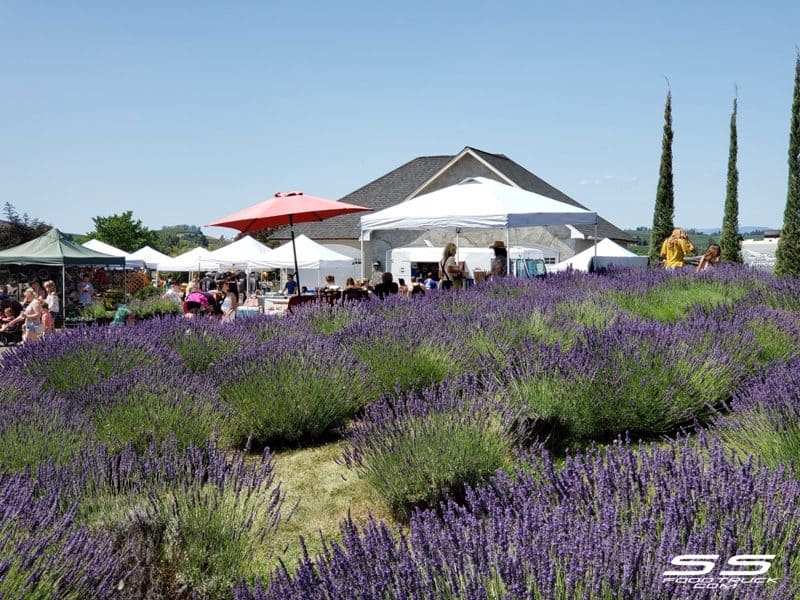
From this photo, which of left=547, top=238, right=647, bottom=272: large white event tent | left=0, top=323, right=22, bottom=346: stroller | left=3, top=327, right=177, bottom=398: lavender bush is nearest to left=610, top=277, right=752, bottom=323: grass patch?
left=3, top=327, right=177, bottom=398: lavender bush

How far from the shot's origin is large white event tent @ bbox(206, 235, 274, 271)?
864 inches

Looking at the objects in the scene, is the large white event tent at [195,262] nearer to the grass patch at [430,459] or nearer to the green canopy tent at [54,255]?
the green canopy tent at [54,255]

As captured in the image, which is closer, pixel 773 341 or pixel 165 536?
pixel 165 536

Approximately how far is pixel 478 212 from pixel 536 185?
22.9 m

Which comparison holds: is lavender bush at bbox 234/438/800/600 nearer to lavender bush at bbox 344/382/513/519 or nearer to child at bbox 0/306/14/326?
lavender bush at bbox 344/382/513/519

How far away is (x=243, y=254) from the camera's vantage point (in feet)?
73.0

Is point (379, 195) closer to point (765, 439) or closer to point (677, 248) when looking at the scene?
point (677, 248)

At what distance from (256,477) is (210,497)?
0.22m

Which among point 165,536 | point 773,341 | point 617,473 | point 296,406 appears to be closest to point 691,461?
point 617,473

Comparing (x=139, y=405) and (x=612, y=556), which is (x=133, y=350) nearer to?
(x=139, y=405)

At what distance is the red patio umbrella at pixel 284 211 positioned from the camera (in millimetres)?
11492

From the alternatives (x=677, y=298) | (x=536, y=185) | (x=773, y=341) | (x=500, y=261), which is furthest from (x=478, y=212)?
(x=536, y=185)

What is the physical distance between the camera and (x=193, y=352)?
6.29m

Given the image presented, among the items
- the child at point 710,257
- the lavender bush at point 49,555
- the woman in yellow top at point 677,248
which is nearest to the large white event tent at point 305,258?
the woman in yellow top at point 677,248
